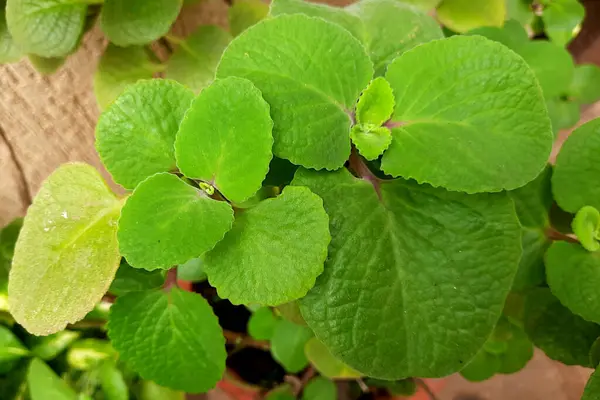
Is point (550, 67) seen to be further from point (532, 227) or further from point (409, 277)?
point (409, 277)

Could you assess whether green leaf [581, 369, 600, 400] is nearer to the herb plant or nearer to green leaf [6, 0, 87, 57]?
the herb plant

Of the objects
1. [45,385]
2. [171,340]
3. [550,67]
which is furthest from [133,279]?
[550,67]

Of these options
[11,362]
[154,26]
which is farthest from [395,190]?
[11,362]

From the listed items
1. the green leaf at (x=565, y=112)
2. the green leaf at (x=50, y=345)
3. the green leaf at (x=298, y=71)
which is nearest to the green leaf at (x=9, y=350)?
the green leaf at (x=50, y=345)

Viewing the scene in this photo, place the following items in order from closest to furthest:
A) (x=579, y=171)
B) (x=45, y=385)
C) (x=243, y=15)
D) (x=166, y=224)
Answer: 1. (x=166, y=224)
2. (x=579, y=171)
3. (x=45, y=385)
4. (x=243, y=15)

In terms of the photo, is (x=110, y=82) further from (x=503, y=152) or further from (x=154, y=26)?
(x=503, y=152)

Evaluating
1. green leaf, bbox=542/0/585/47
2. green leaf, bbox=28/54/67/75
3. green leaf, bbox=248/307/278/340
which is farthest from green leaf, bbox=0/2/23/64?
green leaf, bbox=542/0/585/47

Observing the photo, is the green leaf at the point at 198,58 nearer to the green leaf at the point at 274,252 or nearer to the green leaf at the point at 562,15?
the green leaf at the point at 274,252
